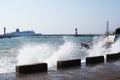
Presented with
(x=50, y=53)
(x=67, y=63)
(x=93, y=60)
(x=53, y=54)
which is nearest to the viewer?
(x=67, y=63)

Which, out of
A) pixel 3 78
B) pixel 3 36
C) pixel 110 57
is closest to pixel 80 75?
pixel 3 78

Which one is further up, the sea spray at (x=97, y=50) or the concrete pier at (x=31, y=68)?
the concrete pier at (x=31, y=68)

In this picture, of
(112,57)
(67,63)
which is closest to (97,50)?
(112,57)

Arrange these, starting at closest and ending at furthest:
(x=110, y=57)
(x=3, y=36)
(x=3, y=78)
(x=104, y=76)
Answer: (x=3, y=78) → (x=104, y=76) → (x=110, y=57) → (x=3, y=36)

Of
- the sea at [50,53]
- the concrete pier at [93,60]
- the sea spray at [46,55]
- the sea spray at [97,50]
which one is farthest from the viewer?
the sea spray at [97,50]

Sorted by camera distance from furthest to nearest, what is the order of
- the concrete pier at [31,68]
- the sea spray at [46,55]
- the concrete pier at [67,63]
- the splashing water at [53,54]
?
the splashing water at [53,54], the sea spray at [46,55], the concrete pier at [67,63], the concrete pier at [31,68]

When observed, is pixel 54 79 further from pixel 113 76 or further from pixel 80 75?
pixel 113 76

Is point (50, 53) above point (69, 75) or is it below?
below

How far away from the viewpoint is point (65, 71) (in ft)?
35.6

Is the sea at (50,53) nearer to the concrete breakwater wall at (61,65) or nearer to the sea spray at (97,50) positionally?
the sea spray at (97,50)

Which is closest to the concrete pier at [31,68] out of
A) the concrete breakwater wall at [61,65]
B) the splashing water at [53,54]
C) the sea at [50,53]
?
the concrete breakwater wall at [61,65]

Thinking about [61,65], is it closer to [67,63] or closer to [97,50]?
[67,63]

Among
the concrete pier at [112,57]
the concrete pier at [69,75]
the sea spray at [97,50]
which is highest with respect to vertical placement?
the concrete pier at [112,57]

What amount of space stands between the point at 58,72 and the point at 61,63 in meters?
1.33
